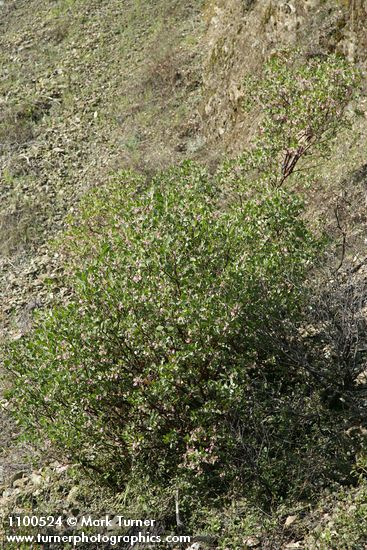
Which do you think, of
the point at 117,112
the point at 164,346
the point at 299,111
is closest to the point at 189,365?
the point at 164,346

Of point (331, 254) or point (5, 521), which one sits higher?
point (331, 254)

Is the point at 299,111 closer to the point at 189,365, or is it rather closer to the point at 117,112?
the point at 189,365

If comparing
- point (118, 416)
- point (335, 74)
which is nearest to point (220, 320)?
point (118, 416)

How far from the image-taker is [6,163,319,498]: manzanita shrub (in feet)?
22.9

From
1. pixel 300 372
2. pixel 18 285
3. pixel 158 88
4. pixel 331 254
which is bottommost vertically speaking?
pixel 18 285

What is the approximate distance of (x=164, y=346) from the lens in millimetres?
6953

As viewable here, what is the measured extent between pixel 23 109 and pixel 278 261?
534 inches

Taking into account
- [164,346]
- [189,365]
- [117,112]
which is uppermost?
[164,346]

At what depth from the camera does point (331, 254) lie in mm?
8109

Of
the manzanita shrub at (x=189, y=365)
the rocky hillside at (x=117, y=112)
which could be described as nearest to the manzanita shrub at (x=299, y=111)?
the rocky hillside at (x=117, y=112)

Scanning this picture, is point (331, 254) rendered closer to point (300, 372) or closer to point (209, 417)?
point (300, 372)

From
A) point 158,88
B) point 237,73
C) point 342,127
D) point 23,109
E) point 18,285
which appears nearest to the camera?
point 342,127

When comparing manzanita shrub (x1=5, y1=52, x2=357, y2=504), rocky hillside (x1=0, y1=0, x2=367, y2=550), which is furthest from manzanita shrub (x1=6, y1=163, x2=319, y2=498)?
rocky hillside (x1=0, y1=0, x2=367, y2=550)

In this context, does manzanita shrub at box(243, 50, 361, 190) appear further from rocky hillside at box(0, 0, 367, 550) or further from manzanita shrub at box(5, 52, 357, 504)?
manzanita shrub at box(5, 52, 357, 504)
